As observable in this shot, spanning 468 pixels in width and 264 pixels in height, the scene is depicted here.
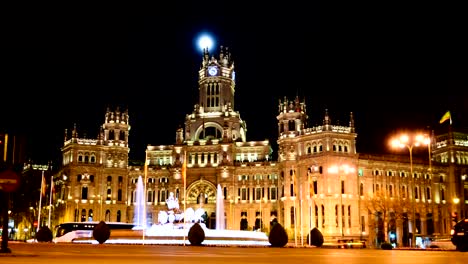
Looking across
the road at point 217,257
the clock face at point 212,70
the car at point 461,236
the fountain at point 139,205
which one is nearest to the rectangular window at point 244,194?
the fountain at point 139,205

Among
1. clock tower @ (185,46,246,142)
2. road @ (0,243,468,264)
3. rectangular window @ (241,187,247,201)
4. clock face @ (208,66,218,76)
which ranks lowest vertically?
road @ (0,243,468,264)

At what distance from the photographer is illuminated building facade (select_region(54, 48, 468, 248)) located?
99.8 metres

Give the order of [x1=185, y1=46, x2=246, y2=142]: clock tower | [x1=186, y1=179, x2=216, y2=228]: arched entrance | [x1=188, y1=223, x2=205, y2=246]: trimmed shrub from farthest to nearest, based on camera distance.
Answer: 1. [x1=185, y1=46, x2=246, y2=142]: clock tower
2. [x1=186, y1=179, x2=216, y2=228]: arched entrance
3. [x1=188, y1=223, x2=205, y2=246]: trimmed shrub

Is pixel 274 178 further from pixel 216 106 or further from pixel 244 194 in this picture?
pixel 216 106

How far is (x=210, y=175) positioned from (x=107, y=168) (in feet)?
67.2

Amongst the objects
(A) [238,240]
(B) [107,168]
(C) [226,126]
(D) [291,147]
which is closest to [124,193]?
(B) [107,168]

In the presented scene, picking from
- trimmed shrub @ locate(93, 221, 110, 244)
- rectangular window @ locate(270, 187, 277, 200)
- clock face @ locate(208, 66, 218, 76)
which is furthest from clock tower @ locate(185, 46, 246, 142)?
trimmed shrub @ locate(93, 221, 110, 244)

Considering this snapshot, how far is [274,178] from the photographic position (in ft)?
363

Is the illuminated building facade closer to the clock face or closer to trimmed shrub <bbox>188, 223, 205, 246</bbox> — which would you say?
the clock face

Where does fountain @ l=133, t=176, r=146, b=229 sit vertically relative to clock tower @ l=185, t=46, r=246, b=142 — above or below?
below

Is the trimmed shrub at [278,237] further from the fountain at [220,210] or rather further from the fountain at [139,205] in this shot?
the fountain at [139,205]

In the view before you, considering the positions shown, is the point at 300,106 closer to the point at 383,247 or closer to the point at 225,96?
the point at 225,96

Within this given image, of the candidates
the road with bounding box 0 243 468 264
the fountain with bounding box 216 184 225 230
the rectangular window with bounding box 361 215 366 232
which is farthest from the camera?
the fountain with bounding box 216 184 225 230

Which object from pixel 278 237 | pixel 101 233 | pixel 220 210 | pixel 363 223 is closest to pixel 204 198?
pixel 220 210
